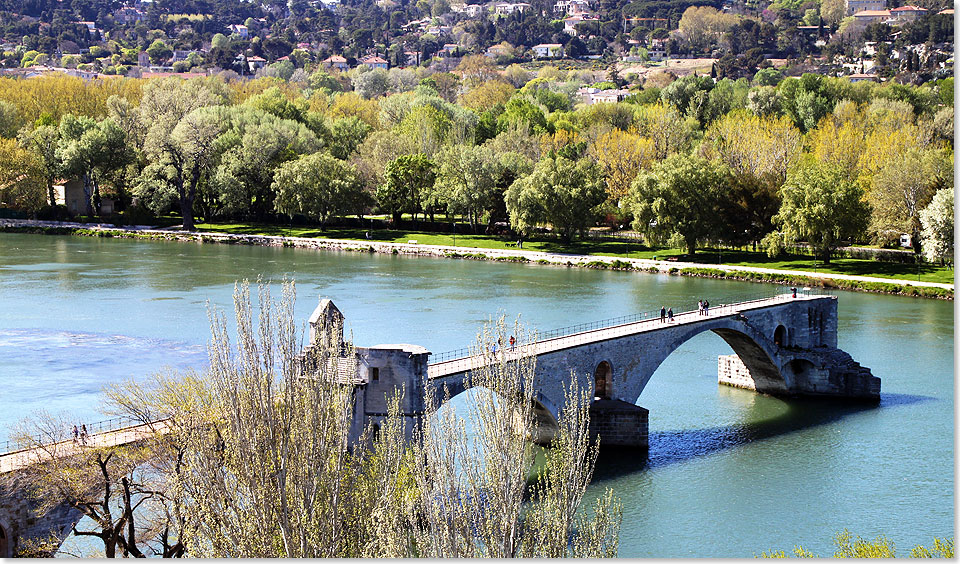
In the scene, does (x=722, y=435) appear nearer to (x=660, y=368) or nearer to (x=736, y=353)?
(x=736, y=353)

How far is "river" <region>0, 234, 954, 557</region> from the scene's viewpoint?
1171 inches

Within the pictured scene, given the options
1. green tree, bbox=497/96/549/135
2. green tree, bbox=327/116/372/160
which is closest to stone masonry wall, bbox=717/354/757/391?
green tree, bbox=497/96/549/135

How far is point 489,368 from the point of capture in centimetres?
2189

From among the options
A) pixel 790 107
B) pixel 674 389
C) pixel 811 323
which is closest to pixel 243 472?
pixel 674 389

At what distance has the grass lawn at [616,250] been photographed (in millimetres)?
66750

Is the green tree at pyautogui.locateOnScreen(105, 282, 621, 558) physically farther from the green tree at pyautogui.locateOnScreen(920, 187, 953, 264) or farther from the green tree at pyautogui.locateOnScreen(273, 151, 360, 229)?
the green tree at pyautogui.locateOnScreen(273, 151, 360, 229)

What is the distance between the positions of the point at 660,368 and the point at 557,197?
109ft

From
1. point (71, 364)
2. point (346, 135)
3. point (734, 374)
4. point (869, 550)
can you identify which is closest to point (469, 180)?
point (346, 135)

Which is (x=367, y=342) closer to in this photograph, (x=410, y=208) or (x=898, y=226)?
(x=898, y=226)

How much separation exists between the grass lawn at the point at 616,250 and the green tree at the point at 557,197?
6.84 feet

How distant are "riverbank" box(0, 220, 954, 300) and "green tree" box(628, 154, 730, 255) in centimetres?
206

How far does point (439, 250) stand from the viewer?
80875 mm

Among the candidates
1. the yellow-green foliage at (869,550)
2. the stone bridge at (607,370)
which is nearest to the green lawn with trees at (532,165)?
the stone bridge at (607,370)

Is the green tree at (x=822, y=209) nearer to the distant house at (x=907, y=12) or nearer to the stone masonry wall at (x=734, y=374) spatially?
the stone masonry wall at (x=734, y=374)
